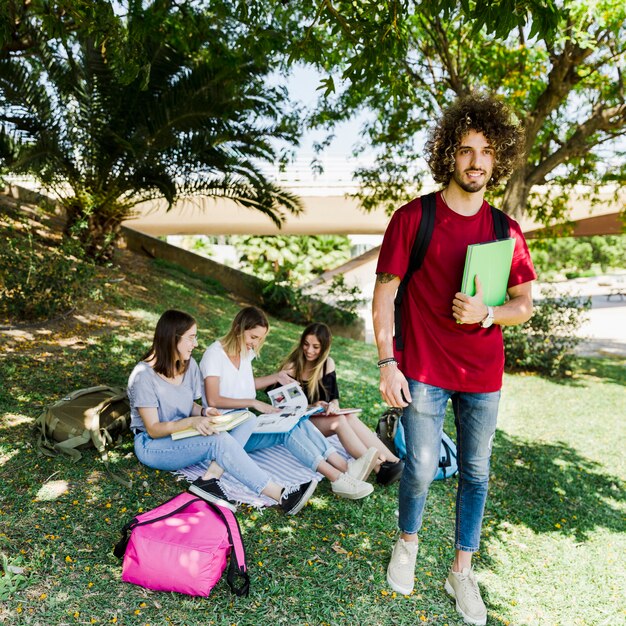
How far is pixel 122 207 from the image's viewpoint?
9023mm

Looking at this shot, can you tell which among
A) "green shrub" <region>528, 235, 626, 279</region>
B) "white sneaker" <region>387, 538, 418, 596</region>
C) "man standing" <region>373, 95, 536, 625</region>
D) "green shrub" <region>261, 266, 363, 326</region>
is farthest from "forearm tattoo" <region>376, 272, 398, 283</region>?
"green shrub" <region>528, 235, 626, 279</region>

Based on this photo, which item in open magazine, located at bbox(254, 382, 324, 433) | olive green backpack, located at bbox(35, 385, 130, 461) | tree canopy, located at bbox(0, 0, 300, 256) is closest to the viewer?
olive green backpack, located at bbox(35, 385, 130, 461)

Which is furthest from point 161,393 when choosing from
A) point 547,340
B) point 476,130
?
point 547,340

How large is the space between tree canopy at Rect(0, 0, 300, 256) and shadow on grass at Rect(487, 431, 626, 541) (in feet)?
17.2

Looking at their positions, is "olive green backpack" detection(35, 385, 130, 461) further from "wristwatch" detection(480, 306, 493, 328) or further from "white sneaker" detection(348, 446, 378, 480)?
"wristwatch" detection(480, 306, 493, 328)

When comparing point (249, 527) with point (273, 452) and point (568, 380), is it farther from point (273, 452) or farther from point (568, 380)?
point (568, 380)

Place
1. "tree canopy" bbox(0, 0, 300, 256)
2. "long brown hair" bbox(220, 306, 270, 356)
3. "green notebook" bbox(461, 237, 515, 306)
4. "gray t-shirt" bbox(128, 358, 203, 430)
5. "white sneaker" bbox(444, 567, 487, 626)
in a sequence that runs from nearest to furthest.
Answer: "green notebook" bbox(461, 237, 515, 306)
"white sneaker" bbox(444, 567, 487, 626)
"gray t-shirt" bbox(128, 358, 203, 430)
"long brown hair" bbox(220, 306, 270, 356)
"tree canopy" bbox(0, 0, 300, 256)

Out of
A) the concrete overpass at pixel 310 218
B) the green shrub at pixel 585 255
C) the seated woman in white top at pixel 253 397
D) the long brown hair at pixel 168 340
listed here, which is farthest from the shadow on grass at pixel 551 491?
the green shrub at pixel 585 255

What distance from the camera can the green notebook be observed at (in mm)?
2363

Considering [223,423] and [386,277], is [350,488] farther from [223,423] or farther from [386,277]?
[386,277]

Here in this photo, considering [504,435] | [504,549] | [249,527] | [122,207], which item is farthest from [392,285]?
[122,207]

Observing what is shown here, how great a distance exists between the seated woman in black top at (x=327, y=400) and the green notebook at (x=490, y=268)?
6.31 ft

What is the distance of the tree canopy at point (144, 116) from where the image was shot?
24.6 feet

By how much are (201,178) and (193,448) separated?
6000 millimetres
